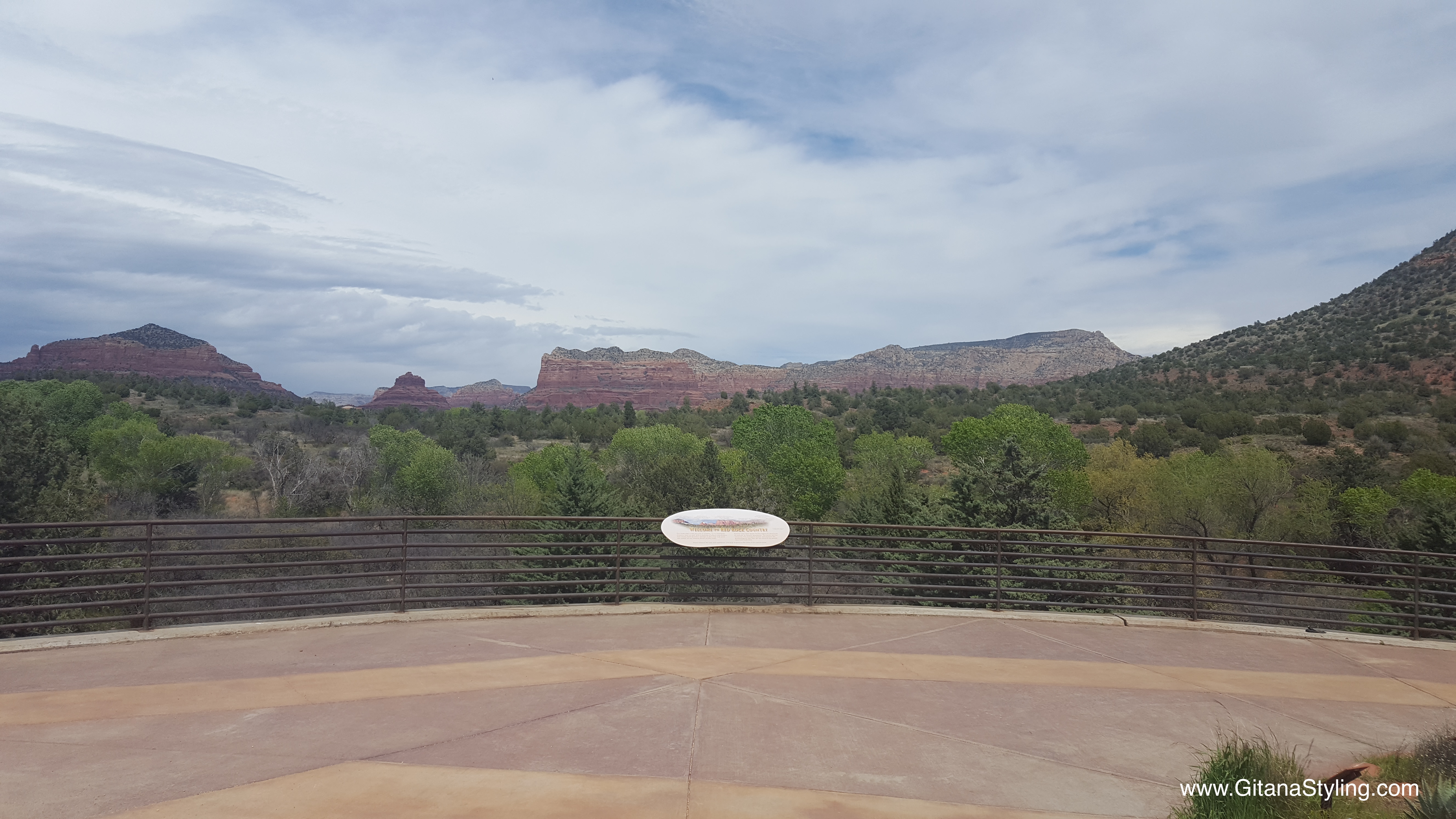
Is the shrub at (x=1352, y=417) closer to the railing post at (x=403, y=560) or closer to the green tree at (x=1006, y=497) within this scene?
the green tree at (x=1006, y=497)

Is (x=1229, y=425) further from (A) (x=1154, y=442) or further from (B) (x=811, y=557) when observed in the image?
(B) (x=811, y=557)

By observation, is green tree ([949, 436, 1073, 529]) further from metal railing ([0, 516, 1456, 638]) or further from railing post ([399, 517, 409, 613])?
railing post ([399, 517, 409, 613])

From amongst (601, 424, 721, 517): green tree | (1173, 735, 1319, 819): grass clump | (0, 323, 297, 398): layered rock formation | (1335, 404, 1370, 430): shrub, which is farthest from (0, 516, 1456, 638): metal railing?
(0, 323, 297, 398): layered rock formation

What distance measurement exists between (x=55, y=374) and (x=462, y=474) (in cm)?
7160

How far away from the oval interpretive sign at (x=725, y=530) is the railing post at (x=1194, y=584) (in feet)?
16.6

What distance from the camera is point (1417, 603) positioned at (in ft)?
31.3

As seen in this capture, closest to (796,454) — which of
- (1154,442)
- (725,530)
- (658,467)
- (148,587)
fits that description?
(658,467)

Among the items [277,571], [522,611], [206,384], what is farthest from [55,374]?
[522,611]

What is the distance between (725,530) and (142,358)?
147 m

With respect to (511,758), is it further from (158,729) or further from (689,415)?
(689,415)

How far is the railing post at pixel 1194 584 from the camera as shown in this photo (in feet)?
32.1

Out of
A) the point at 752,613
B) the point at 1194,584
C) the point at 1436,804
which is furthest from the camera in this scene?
the point at 1194,584

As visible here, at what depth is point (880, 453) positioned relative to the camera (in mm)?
52562

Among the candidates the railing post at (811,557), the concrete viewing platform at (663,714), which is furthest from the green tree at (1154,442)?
the railing post at (811,557)
